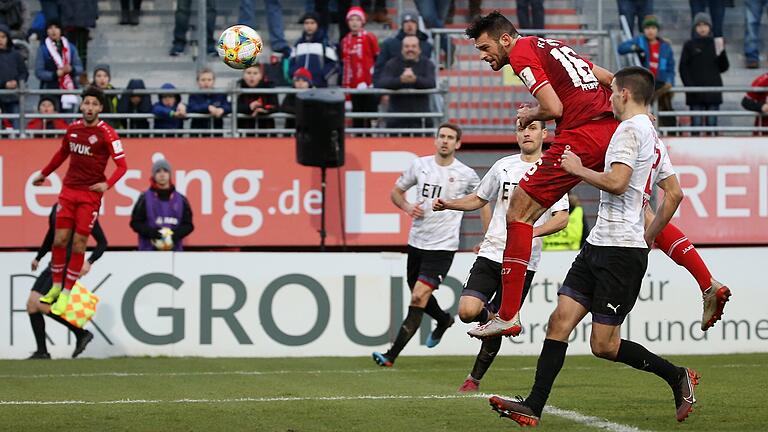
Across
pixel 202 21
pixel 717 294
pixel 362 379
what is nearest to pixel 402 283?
pixel 362 379

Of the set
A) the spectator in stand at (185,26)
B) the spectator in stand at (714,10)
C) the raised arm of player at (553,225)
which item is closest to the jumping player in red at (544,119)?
the raised arm of player at (553,225)

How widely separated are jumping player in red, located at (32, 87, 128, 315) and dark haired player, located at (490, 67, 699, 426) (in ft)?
25.2

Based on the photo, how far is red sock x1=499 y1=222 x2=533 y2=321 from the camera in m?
8.58

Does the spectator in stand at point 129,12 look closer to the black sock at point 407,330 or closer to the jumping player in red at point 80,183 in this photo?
the jumping player in red at point 80,183

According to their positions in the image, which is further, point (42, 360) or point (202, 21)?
point (202, 21)

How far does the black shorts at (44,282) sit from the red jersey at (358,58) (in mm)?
5597

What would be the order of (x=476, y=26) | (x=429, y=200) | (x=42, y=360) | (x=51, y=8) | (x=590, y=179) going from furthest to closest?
(x=51, y=8) → (x=42, y=360) → (x=429, y=200) → (x=476, y=26) → (x=590, y=179)

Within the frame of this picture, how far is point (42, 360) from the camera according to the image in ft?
49.9

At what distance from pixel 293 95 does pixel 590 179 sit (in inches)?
444

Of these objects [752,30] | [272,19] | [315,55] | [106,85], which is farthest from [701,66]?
[106,85]

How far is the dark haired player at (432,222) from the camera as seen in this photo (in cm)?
1353

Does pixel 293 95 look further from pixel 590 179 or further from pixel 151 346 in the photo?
pixel 590 179

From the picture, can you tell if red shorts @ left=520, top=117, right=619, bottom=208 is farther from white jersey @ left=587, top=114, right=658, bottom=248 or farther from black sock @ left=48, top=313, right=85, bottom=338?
black sock @ left=48, top=313, right=85, bottom=338

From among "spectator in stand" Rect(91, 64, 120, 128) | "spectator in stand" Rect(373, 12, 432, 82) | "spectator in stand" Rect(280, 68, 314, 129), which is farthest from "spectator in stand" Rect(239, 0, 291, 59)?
"spectator in stand" Rect(91, 64, 120, 128)
